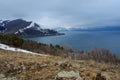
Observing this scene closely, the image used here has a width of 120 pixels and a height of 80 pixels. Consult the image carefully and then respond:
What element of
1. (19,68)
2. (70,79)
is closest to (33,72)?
(19,68)

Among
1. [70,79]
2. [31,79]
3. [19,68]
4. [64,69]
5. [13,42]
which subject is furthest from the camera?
[13,42]

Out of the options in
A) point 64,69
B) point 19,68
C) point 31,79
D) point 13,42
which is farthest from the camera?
point 13,42

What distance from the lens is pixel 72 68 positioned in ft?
26.5

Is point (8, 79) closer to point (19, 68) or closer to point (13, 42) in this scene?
point (19, 68)

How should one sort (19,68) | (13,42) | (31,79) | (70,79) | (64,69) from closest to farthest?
(70,79)
(31,79)
(64,69)
(19,68)
(13,42)

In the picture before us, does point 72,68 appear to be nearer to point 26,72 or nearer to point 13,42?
point 26,72

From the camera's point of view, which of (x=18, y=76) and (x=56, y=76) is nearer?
(x=56, y=76)

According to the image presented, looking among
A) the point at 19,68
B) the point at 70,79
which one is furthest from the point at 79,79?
the point at 19,68

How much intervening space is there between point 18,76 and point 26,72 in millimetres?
358

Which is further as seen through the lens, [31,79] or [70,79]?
[31,79]

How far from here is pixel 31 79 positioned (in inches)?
A: 292

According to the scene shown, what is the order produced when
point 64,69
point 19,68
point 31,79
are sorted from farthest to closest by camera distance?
1. point 19,68
2. point 64,69
3. point 31,79

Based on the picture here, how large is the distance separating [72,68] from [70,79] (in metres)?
1.35

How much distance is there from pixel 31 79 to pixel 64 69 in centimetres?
114
